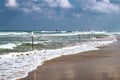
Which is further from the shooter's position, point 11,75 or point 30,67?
point 30,67

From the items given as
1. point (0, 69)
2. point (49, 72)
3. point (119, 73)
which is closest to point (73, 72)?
point (49, 72)

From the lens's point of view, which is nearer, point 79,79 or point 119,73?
point 79,79

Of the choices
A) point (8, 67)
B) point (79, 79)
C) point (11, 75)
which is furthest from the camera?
point (8, 67)

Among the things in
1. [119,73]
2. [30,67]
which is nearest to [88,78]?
[119,73]

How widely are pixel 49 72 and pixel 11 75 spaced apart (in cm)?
169

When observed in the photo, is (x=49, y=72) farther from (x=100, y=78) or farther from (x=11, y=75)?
(x=100, y=78)

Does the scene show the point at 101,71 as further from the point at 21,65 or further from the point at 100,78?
the point at 21,65

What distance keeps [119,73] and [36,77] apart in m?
3.36

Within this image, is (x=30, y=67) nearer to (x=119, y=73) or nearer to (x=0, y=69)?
(x=0, y=69)

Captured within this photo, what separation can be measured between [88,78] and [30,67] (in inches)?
166

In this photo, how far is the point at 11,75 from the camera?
532 inches

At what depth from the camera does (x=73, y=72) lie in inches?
566

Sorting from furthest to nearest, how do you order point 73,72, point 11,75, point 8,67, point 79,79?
point 8,67
point 73,72
point 11,75
point 79,79

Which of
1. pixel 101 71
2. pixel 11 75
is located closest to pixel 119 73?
pixel 101 71
